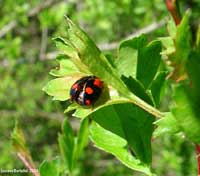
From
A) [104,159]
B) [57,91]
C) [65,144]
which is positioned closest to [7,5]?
[104,159]

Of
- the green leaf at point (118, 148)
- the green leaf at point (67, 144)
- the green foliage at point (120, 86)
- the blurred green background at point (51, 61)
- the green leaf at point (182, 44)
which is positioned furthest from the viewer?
the blurred green background at point (51, 61)

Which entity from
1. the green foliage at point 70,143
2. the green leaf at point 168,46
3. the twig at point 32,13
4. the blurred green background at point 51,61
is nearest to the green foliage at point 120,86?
the green leaf at point 168,46

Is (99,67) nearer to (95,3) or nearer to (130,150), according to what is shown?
(130,150)

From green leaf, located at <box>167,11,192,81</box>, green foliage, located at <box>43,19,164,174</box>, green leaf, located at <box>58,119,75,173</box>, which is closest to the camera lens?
green leaf, located at <box>167,11,192,81</box>

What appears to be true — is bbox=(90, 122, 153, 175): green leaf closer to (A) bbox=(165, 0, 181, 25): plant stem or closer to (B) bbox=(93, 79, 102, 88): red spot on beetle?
(B) bbox=(93, 79, 102, 88): red spot on beetle

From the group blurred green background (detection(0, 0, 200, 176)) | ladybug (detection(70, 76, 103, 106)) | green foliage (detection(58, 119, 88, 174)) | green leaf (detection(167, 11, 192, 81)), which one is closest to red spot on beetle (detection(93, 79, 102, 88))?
ladybug (detection(70, 76, 103, 106))

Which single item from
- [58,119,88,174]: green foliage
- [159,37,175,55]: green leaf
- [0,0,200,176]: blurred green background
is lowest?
[0,0,200,176]: blurred green background

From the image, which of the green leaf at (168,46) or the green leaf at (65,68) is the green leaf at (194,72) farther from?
the green leaf at (65,68)
